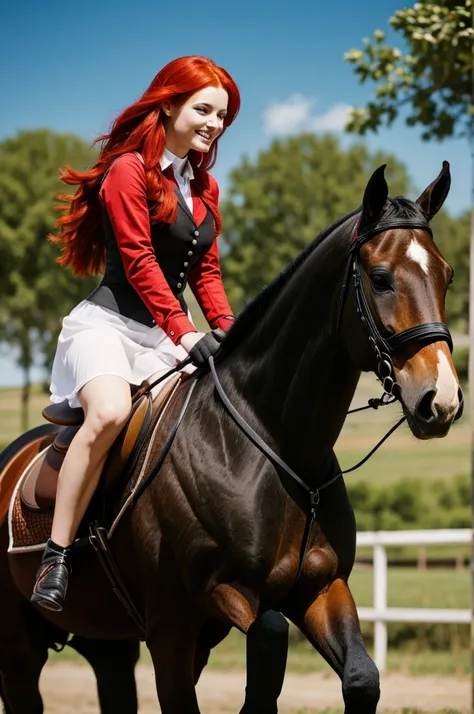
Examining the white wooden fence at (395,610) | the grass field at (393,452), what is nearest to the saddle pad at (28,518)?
the white wooden fence at (395,610)

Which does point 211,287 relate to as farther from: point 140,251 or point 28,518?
point 28,518

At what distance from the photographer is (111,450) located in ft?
14.3

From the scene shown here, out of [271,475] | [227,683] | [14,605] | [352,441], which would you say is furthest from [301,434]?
[352,441]

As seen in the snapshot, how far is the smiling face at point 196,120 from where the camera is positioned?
177 inches

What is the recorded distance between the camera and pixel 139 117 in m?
4.62

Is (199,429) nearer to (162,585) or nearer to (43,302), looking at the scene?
(162,585)

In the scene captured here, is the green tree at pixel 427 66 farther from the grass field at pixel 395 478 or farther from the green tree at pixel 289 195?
the green tree at pixel 289 195

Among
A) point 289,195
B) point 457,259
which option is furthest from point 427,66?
point 289,195

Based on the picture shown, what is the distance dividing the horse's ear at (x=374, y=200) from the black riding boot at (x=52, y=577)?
190 cm

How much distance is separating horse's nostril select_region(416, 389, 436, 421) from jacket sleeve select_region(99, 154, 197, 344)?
1.23 m

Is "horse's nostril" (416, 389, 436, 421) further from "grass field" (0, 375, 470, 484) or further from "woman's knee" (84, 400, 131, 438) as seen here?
"grass field" (0, 375, 470, 484)

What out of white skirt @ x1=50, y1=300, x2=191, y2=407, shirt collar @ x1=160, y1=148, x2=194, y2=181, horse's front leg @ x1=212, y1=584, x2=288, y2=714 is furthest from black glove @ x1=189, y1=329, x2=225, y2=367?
horse's front leg @ x1=212, y1=584, x2=288, y2=714

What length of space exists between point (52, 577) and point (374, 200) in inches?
79.6

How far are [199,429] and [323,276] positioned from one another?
0.80m
